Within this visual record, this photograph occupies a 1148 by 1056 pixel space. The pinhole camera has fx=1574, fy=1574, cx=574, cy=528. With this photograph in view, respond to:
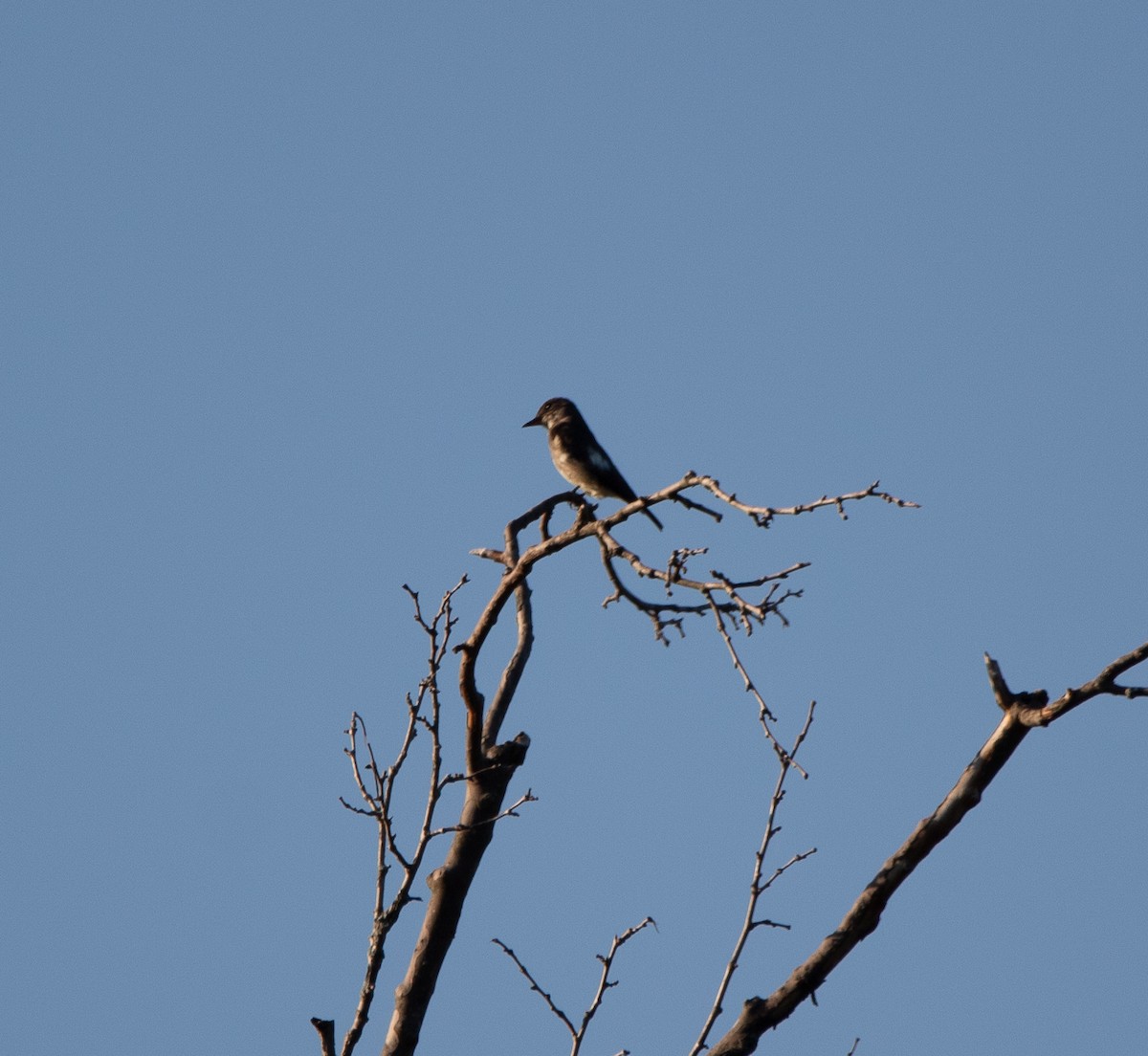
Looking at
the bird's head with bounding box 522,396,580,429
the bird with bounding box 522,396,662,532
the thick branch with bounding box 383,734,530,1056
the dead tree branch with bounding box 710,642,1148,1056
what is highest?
the bird's head with bounding box 522,396,580,429

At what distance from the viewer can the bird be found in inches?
399

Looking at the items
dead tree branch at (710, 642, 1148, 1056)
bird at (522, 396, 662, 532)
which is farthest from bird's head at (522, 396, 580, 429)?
dead tree branch at (710, 642, 1148, 1056)

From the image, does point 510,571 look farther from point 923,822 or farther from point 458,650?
point 923,822

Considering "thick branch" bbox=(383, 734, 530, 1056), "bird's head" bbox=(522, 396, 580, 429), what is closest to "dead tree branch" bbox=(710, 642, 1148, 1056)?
"thick branch" bbox=(383, 734, 530, 1056)

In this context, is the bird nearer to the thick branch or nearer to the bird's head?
the bird's head

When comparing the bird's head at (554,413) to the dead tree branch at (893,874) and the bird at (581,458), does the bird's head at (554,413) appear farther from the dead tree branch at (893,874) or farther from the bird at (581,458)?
the dead tree branch at (893,874)

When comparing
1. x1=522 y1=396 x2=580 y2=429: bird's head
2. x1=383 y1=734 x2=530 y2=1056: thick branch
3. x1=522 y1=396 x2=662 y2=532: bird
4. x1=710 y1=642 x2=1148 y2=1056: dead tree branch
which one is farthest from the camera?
x1=522 y1=396 x2=580 y2=429: bird's head

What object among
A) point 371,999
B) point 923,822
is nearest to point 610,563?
point 923,822

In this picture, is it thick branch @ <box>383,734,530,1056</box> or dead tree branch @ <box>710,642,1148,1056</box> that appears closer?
dead tree branch @ <box>710,642,1148,1056</box>

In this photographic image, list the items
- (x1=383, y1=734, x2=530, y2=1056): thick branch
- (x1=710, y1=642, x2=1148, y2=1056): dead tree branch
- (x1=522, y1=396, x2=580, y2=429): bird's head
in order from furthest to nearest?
(x1=522, y1=396, x2=580, y2=429): bird's head, (x1=383, y1=734, x2=530, y2=1056): thick branch, (x1=710, y1=642, x2=1148, y2=1056): dead tree branch

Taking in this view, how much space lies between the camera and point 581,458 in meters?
10.2

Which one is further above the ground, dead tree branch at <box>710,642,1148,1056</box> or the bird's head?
the bird's head

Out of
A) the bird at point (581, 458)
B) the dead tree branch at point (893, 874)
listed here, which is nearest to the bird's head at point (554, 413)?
the bird at point (581, 458)

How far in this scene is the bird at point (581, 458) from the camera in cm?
1012
